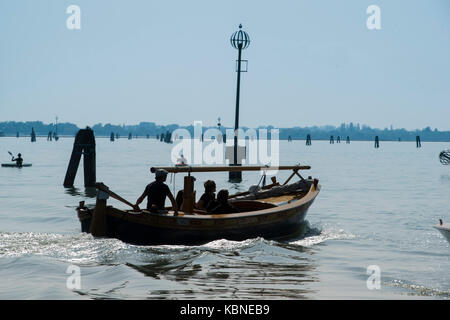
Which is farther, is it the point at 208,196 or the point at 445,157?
the point at 445,157

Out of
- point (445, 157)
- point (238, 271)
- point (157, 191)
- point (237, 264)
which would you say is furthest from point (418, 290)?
point (445, 157)

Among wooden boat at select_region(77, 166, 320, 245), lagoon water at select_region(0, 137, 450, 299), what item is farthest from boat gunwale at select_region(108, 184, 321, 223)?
lagoon water at select_region(0, 137, 450, 299)

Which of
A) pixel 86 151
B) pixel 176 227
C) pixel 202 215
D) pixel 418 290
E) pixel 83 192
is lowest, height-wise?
pixel 83 192

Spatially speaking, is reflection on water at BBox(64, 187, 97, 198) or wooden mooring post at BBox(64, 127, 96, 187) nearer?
wooden mooring post at BBox(64, 127, 96, 187)

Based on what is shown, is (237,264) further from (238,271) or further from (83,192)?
(83,192)

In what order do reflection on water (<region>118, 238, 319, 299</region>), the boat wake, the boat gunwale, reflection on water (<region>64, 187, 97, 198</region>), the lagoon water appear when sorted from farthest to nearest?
reflection on water (<region>64, 187, 97, 198</region>)
the boat gunwale
the boat wake
the lagoon water
reflection on water (<region>118, 238, 319, 299</region>)

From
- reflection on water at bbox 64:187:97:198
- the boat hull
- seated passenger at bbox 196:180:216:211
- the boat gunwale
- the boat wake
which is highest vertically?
seated passenger at bbox 196:180:216:211

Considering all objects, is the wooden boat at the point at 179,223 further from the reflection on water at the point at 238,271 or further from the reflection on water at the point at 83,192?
the reflection on water at the point at 83,192

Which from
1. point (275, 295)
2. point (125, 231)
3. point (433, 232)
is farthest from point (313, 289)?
point (433, 232)

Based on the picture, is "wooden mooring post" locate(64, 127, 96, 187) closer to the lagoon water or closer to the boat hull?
the lagoon water

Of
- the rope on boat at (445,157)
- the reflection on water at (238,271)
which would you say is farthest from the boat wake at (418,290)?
the rope on boat at (445,157)

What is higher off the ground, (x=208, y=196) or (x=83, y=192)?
(x=208, y=196)
